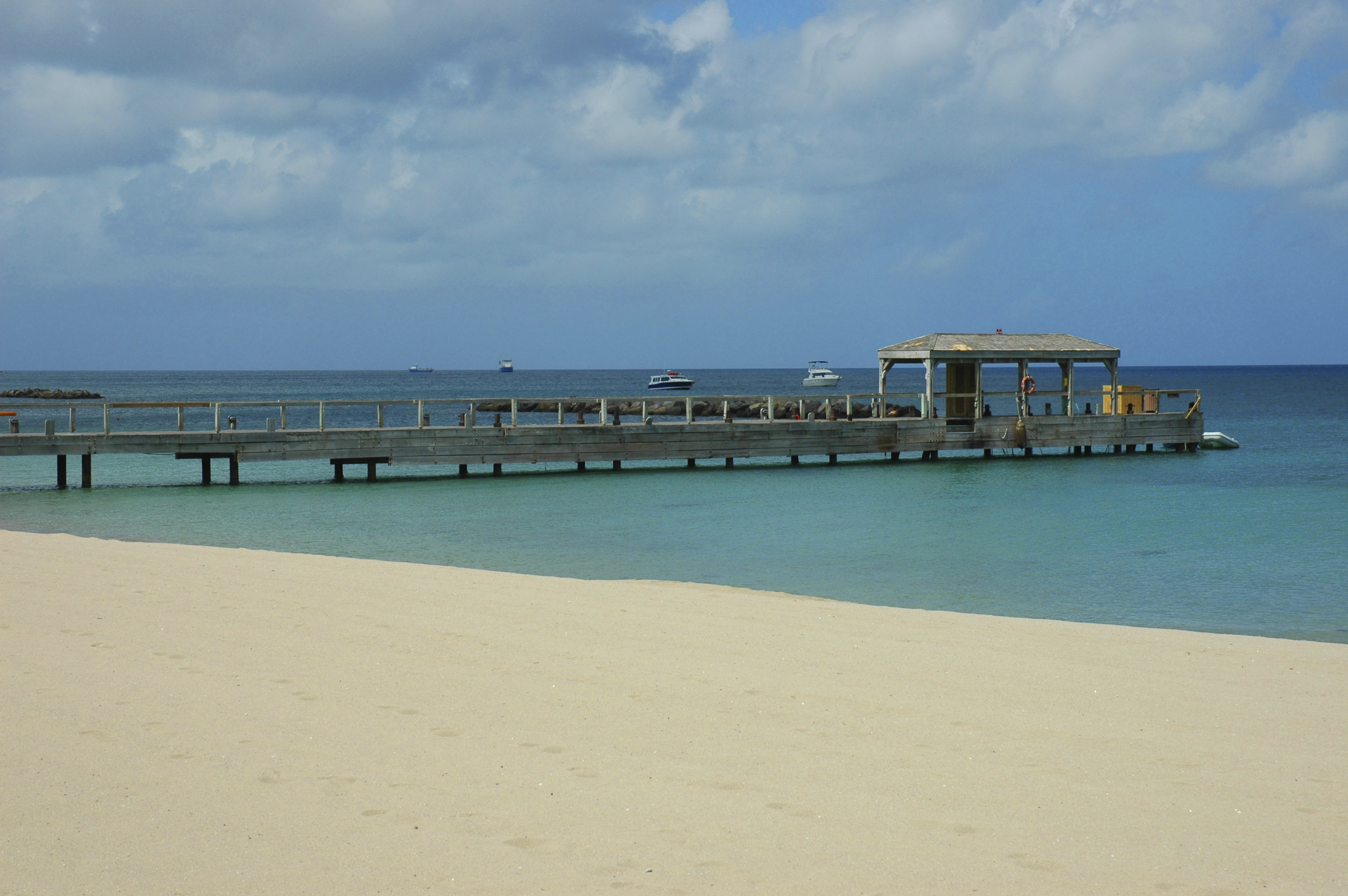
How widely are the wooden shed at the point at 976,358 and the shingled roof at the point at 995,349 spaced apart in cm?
1

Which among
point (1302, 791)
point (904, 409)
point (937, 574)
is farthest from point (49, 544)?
point (904, 409)

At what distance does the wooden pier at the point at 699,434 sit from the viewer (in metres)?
29.7

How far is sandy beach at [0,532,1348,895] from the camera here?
15.7 feet

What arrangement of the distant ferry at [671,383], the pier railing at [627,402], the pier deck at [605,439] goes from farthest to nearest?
the distant ferry at [671,383], the pier deck at [605,439], the pier railing at [627,402]

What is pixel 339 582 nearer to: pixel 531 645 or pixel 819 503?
pixel 531 645

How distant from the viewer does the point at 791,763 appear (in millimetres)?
6164

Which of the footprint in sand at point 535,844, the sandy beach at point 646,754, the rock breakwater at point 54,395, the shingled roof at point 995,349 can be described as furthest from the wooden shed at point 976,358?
the rock breakwater at point 54,395

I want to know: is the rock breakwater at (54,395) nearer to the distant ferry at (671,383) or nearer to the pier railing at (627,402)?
the distant ferry at (671,383)

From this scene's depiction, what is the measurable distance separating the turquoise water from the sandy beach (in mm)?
4553

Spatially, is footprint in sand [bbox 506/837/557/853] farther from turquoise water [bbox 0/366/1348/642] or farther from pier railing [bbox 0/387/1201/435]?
pier railing [bbox 0/387/1201/435]

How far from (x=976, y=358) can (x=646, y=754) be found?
104ft

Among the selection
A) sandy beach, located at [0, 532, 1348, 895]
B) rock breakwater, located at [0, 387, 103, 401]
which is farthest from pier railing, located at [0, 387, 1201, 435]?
rock breakwater, located at [0, 387, 103, 401]

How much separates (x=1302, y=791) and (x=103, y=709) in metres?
6.64

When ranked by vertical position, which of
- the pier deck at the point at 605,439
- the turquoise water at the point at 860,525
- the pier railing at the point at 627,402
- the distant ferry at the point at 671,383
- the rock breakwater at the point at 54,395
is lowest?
the turquoise water at the point at 860,525
